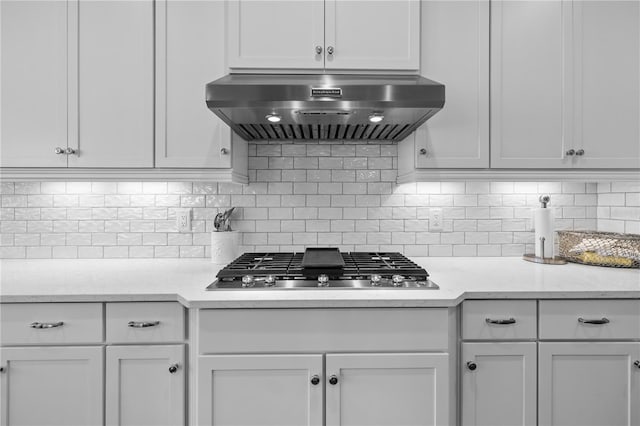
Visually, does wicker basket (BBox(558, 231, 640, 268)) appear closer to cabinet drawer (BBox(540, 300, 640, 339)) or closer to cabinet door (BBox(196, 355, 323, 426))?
cabinet drawer (BBox(540, 300, 640, 339))

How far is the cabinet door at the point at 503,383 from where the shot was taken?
1466mm

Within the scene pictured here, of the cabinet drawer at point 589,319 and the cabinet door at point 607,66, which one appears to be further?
the cabinet door at point 607,66

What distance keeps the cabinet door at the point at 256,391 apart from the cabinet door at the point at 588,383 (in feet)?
3.00

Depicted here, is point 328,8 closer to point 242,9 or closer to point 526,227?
point 242,9

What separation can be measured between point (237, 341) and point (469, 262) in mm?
1351

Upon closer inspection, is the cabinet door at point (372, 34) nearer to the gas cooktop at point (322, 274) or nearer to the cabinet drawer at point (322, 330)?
the gas cooktop at point (322, 274)

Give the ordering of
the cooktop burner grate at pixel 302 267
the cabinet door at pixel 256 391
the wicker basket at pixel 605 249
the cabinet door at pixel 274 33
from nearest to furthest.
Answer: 1. the cabinet door at pixel 256 391
2. the cooktop burner grate at pixel 302 267
3. the cabinet door at pixel 274 33
4. the wicker basket at pixel 605 249

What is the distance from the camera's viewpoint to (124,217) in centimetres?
215

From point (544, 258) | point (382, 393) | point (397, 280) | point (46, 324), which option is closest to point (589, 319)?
point (544, 258)

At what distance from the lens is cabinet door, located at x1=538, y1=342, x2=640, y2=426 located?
1471 millimetres

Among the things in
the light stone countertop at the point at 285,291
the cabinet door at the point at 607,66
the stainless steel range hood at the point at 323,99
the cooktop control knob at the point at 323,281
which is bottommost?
the light stone countertop at the point at 285,291

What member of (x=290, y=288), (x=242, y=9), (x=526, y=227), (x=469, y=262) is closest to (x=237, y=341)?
(x=290, y=288)

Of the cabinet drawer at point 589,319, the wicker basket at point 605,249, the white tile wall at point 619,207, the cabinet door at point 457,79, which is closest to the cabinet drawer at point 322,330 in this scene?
the cabinet drawer at point 589,319

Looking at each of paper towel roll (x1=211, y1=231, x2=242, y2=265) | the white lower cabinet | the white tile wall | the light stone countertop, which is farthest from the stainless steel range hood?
the white tile wall
